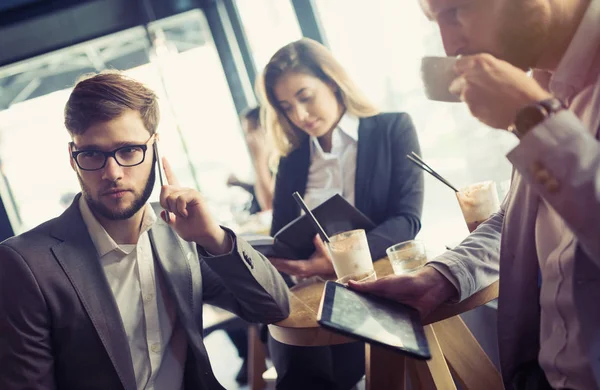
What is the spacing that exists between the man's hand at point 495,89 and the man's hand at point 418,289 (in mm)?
374

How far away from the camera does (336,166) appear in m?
2.09

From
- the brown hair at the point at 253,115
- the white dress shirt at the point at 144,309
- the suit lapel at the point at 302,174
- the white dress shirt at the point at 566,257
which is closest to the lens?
the white dress shirt at the point at 566,257

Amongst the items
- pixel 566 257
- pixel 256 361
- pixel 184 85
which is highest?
pixel 184 85

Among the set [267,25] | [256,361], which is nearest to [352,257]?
[256,361]

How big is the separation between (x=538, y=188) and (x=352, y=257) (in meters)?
0.73

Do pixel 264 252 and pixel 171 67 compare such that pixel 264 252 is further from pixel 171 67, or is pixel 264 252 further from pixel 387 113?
pixel 171 67

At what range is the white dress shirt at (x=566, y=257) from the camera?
73cm

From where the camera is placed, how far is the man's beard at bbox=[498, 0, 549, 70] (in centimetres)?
85

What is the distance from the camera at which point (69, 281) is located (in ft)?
3.84

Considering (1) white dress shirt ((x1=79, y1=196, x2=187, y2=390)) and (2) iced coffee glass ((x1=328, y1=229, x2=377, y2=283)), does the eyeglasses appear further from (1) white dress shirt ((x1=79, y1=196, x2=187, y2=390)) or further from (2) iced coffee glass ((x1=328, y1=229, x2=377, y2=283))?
(2) iced coffee glass ((x1=328, y1=229, x2=377, y2=283))

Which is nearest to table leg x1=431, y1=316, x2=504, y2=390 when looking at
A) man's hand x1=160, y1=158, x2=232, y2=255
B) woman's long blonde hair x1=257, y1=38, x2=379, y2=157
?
man's hand x1=160, y1=158, x2=232, y2=255

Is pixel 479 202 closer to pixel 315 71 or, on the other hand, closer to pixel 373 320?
pixel 373 320

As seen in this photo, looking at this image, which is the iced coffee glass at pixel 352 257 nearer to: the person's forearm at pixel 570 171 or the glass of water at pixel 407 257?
the glass of water at pixel 407 257

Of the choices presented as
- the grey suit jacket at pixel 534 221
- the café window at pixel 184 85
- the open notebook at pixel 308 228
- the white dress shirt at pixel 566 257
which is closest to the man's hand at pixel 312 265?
the open notebook at pixel 308 228
